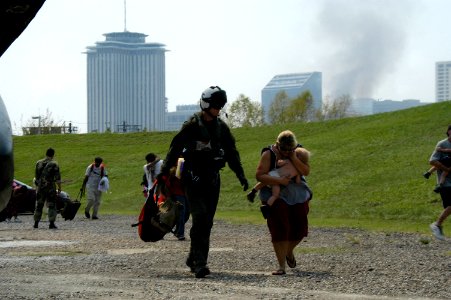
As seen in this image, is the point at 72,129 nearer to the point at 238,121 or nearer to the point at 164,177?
the point at 238,121

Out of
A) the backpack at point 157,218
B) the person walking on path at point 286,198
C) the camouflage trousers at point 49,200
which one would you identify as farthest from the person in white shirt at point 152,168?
the backpack at point 157,218

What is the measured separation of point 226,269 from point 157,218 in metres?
1.07

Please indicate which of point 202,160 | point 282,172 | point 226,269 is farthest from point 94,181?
point 202,160

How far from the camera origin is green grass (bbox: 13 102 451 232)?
102 ft

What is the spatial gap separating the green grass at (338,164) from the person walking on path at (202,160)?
13241mm

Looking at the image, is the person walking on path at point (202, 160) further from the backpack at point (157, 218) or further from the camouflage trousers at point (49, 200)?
the camouflage trousers at point (49, 200)

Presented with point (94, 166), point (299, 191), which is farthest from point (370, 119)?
point (299, 191)

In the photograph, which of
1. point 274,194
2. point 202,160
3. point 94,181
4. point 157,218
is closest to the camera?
point 202,160

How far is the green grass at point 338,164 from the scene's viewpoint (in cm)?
3119

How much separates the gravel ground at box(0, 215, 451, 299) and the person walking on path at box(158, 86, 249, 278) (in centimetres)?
49

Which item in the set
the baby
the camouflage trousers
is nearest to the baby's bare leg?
the baby

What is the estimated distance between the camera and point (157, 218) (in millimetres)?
12211

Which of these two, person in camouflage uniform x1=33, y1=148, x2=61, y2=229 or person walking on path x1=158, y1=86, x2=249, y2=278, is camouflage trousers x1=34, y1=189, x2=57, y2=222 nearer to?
person in camouflage uniform x1=33, y1=148, x2=61, y2=229

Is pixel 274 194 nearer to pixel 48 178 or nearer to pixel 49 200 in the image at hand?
pixel 48 178
